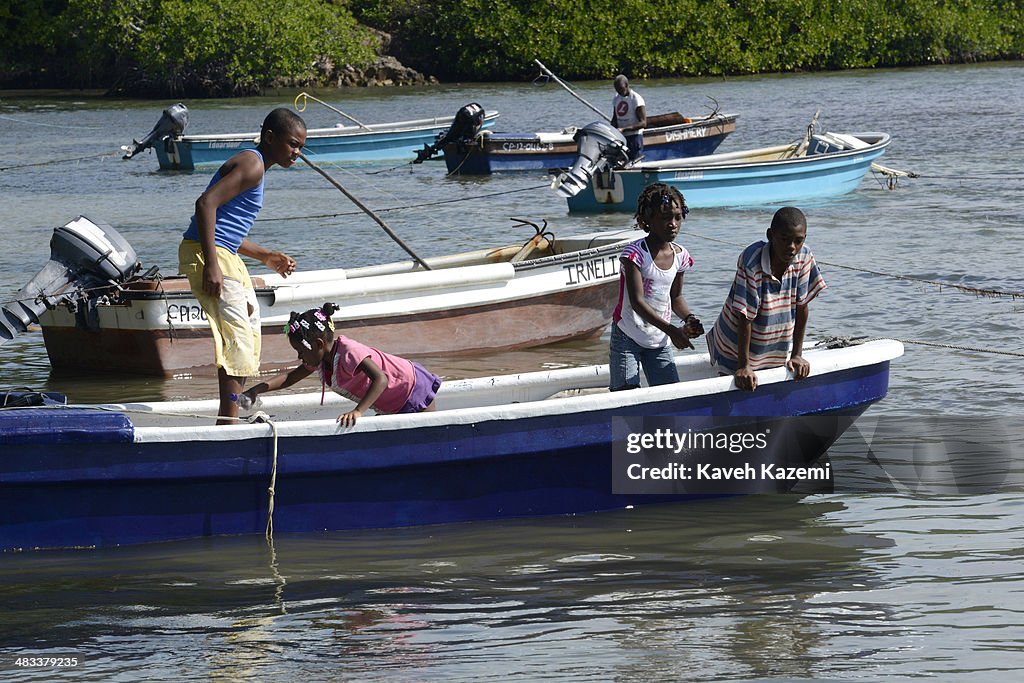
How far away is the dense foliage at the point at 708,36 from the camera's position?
44.6 m

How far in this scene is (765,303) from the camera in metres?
6.25

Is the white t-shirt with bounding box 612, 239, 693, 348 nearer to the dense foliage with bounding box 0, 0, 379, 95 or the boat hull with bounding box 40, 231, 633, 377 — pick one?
the boat hull with bounding box 40, 231, 633, 377

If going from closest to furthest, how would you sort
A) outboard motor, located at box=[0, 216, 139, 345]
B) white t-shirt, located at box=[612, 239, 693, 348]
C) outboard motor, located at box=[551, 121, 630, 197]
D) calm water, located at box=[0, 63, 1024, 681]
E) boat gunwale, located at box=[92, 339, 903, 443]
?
calm water, located at box=[0, 63, 1024, 681]
boat gunwale, located at box=[92, 339, 903, 443]
white t-shirt, located at box=[612, 239, 693, 348]
outboard motor, located at box=[0, 216, 139, 345]
outboard motor, located at box=[551, 121, 630, 197]

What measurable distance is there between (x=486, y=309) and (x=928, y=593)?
5.05m

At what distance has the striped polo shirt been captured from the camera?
6180 millimetres

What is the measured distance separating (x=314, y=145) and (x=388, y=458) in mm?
17712

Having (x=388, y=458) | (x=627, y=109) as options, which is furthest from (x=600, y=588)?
(x=627, y=109)

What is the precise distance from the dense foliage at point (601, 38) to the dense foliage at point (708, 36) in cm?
4

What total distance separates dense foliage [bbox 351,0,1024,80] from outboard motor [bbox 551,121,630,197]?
28.6m

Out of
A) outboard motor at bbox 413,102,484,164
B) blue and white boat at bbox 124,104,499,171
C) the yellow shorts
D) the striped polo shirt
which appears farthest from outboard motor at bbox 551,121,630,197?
the yellow shorts

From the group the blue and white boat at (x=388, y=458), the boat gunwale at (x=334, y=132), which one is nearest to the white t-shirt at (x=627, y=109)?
the boat gunwale at (x=334, y=132)

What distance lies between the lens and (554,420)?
244 inches

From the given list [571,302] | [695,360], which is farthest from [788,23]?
[695,360]
